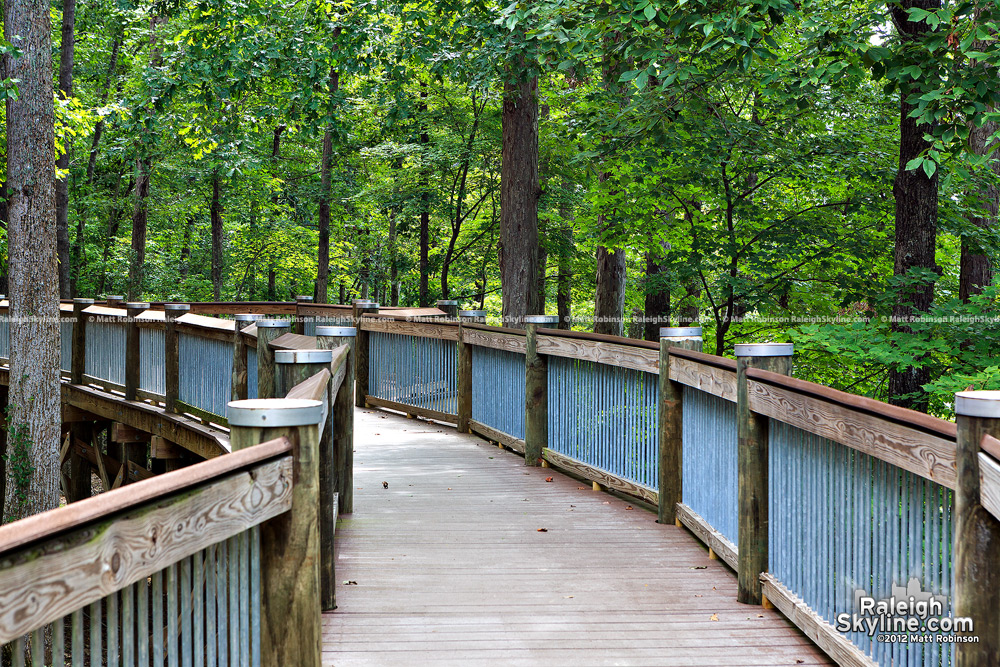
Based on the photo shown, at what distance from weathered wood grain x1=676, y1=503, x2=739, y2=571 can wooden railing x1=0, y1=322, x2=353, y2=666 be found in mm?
2921

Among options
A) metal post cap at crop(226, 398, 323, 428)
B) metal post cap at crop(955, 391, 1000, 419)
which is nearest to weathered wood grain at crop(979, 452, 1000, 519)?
metal post cap at crop(955, 391, 1000, 419)

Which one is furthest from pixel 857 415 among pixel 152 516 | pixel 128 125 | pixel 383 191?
pixel 383 191

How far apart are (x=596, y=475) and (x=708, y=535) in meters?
1.93

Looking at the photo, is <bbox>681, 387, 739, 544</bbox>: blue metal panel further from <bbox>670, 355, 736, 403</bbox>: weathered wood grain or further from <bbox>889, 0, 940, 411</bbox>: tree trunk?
<bbox>889, 0, 940, 411</bbox>: tree trunk

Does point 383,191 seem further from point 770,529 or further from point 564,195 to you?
point 770,529

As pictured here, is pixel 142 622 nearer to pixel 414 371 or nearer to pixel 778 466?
pixel 778 466

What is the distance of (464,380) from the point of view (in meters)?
10.0

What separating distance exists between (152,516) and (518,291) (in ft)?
35.0

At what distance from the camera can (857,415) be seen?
3395 mm

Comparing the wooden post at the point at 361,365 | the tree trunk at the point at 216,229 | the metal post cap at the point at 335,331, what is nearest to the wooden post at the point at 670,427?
the metal post cap at the point at 335,331

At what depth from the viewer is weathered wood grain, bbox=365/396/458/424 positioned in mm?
10578

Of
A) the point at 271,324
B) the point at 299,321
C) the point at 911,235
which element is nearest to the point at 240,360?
the point at 271,324

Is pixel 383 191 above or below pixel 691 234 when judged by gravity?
above

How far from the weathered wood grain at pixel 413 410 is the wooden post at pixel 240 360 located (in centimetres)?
373
